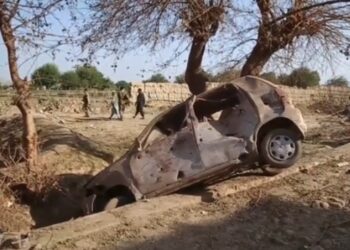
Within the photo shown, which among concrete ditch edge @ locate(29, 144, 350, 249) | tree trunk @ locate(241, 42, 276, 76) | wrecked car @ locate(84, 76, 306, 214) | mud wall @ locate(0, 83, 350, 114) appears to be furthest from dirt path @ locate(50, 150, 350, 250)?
mud wall @ locate(0, 83, 350, 114)

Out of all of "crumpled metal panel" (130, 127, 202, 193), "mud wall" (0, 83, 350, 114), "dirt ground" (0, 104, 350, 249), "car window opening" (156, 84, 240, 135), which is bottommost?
"dirt ground" (0, 104, 350, 249)

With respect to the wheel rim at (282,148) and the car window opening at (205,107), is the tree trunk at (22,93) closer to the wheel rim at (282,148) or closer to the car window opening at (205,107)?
the car window opening at (205,107)

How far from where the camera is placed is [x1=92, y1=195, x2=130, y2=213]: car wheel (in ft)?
28.1

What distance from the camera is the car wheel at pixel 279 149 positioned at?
872 centimetres

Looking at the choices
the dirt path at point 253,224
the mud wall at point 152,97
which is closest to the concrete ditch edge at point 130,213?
the dirt path at point 253,224

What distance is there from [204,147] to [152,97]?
32425mm

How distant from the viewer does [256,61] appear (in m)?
12.7

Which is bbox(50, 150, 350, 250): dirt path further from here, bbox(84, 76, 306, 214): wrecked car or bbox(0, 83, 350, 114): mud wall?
bbox(0, 83, 350, 114): mud wall

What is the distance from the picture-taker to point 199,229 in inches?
270

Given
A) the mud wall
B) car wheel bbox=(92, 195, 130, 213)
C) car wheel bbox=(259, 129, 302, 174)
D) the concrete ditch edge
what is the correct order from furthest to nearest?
1. the mud wall
2. car wheel bbox=(259, 129, 302, 174)
3. car wheel bbox=(92, 195, 130, 213)
4. the concrete ditch edge

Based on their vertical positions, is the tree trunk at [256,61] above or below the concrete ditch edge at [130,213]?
above

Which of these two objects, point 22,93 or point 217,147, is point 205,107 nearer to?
point 217,147

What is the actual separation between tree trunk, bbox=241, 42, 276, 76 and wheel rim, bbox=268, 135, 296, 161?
3.95 metres

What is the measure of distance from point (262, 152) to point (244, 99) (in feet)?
2.81
